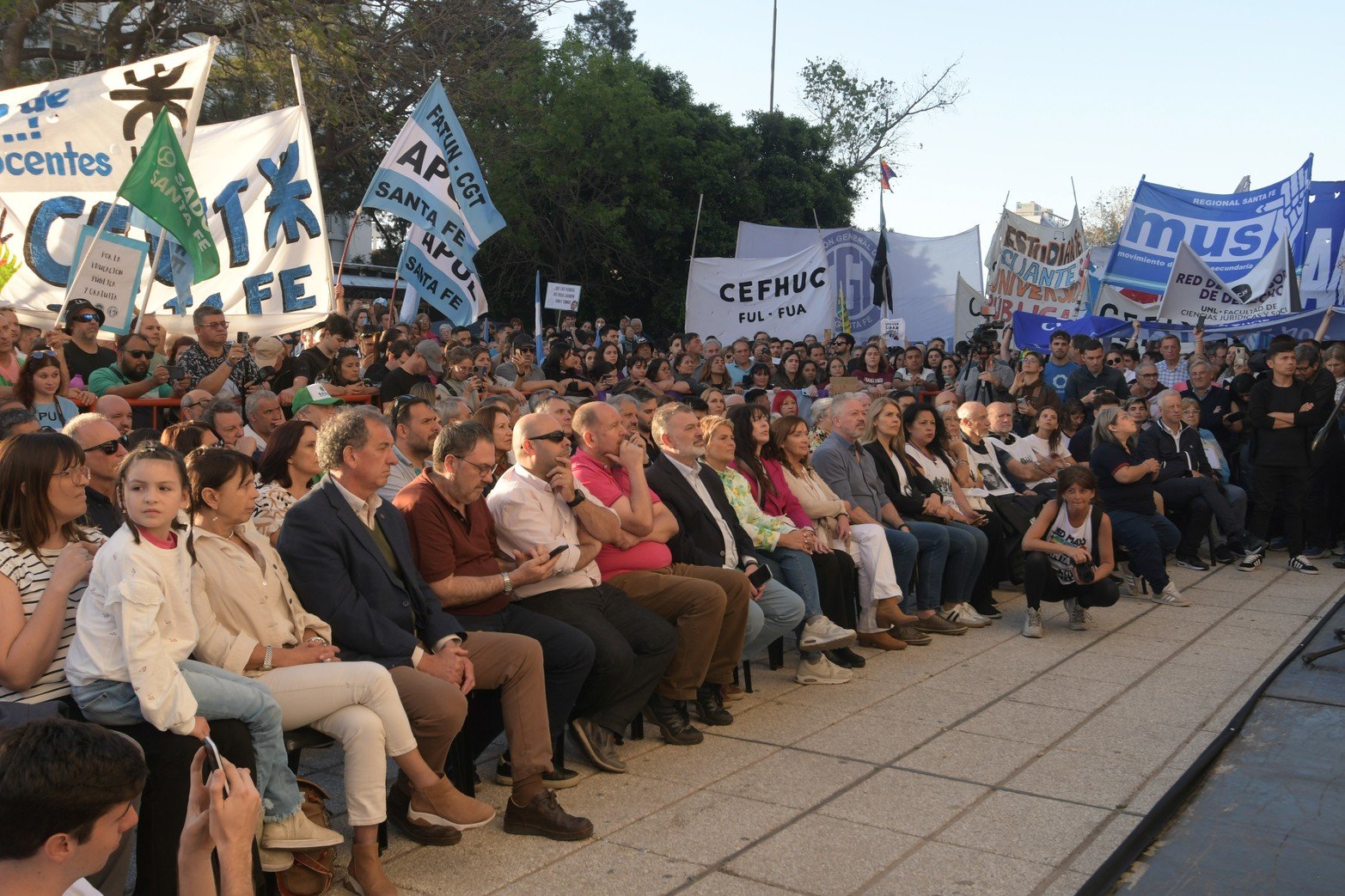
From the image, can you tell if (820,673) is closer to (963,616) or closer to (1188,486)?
(963,616)

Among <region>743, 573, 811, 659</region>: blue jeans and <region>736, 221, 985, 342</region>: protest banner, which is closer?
<region>743, 573, 811, 659</region>: blue jeans

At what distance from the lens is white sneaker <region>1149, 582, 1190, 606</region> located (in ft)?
30.0

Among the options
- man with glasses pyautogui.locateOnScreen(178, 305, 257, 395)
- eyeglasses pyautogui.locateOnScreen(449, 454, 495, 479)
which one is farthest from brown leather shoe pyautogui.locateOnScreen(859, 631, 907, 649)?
man with glasses pyautogui.locateOnScreen(178, 305, 257, 395)

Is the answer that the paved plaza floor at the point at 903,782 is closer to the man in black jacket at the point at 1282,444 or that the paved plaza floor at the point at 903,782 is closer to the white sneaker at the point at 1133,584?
the white sneaker at the point at 1133,584

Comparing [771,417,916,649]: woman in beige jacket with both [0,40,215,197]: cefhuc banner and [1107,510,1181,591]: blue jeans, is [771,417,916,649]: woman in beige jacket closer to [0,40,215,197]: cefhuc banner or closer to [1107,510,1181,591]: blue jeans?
[1107,510,1181,591]: blue jeans

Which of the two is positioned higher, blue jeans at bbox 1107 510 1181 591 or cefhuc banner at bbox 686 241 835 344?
cefhuc banner at bbox 686 241 835 344

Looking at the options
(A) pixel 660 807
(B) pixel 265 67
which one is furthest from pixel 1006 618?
(B) pixel 265 67

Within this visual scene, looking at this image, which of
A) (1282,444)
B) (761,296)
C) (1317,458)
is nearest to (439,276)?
(1282,444)

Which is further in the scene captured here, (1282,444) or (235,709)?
(1282,444)

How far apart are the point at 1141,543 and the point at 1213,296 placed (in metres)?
6.27

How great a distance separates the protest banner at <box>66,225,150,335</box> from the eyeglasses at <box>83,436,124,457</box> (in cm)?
345

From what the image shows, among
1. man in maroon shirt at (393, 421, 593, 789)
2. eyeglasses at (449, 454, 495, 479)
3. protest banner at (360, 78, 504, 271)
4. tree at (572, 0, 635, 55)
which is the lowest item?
man in maroon shirt at (393, 421, 593, 789)

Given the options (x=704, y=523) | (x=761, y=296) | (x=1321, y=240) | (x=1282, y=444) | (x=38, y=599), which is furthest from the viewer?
(x=761, y=296)

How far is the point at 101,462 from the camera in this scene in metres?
4.80
